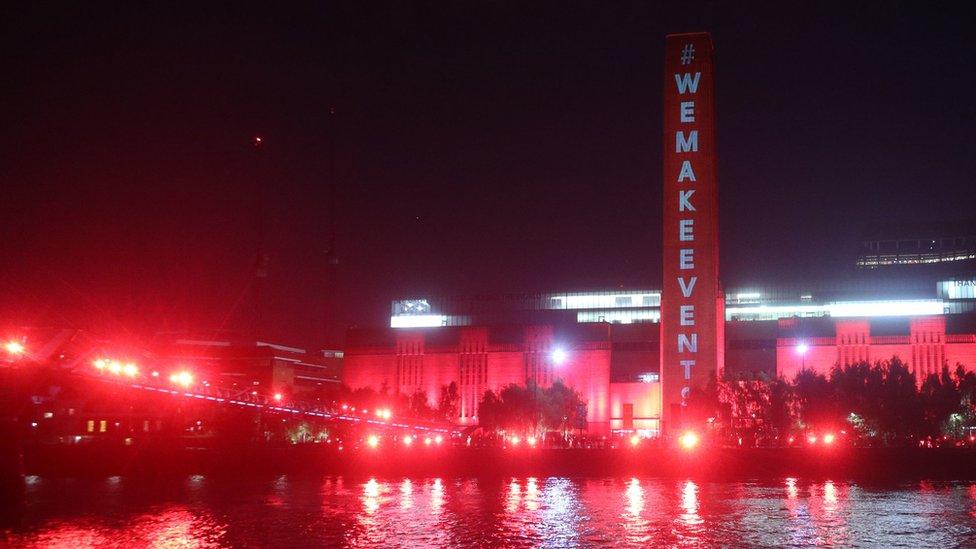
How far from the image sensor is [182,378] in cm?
7038

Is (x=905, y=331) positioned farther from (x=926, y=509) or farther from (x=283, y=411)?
(x=283, y=411)

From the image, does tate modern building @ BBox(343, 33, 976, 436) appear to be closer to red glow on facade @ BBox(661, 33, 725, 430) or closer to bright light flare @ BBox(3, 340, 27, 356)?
red glow on facade @ BBox(661, 33, 725, 430)

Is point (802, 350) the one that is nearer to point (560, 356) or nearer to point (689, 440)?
point (560, 356)

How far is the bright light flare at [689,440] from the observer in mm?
82912

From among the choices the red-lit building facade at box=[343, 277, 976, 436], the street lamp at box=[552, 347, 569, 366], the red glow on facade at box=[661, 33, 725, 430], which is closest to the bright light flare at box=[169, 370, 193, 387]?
the red glow on facade at box=[661, 33, 725, 430]

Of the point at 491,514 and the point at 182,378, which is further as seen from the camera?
the point at 182,378

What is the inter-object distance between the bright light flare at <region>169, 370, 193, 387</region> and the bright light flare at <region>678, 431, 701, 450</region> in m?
36.5

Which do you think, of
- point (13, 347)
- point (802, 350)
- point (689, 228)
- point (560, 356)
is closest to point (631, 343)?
point (560, 356)

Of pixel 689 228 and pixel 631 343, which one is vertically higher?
pixel 689 228

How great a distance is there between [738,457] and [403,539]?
42575 mm

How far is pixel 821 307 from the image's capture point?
442 ft

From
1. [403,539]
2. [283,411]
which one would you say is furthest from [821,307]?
[403,539]

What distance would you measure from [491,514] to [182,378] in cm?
2703

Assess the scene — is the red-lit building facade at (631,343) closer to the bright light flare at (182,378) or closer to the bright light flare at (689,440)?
the bright light flare at (689,440)
